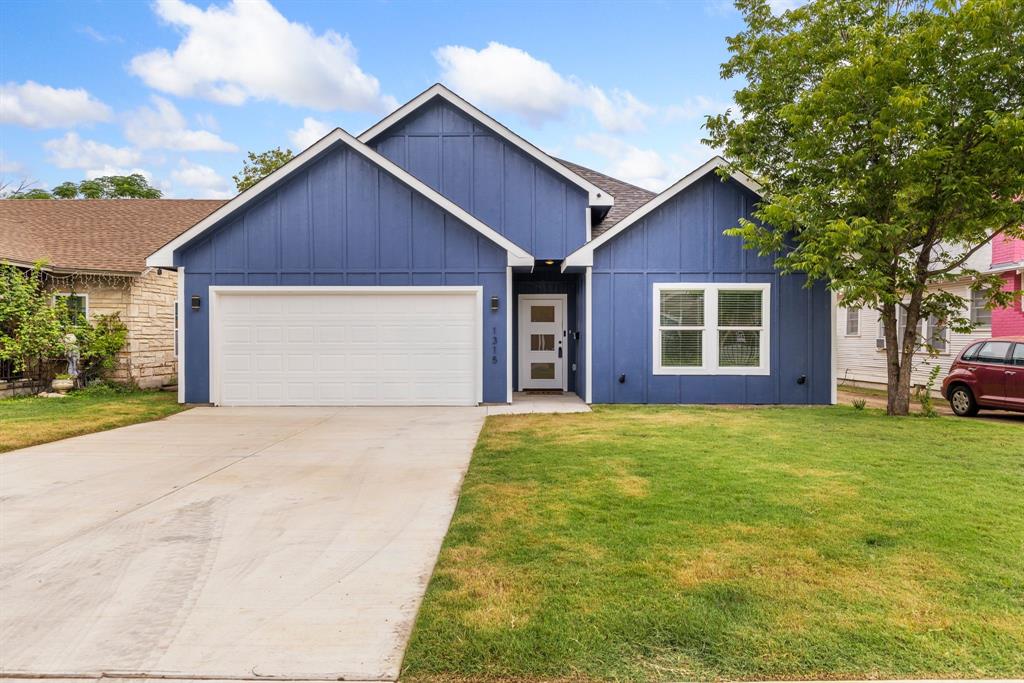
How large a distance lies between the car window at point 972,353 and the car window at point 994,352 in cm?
7

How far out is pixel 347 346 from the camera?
1255cm

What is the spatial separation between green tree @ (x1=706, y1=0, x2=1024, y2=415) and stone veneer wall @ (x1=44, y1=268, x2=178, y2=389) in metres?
14.4

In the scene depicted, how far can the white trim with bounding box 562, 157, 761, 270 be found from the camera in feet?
40.0

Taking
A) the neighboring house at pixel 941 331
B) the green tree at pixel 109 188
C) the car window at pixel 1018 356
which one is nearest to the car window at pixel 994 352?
the car window at pixel 1018 356

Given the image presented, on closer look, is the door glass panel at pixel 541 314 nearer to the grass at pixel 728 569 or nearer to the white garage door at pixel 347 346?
the white garage door at pixel 347 346

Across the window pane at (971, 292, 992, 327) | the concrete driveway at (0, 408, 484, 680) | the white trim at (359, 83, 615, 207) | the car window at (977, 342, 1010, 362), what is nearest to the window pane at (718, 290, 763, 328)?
the white trim at (359, 83, 615, 207)

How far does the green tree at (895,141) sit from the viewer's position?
30.5 feet

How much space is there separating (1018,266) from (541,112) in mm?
21508

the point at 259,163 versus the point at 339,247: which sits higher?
the point at 259,163

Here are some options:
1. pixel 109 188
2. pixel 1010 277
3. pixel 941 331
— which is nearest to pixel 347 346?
pixel 1010 277

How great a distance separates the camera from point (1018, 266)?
45.2 ft

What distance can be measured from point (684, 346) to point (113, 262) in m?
13.8

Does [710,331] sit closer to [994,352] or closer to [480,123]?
[994,352]

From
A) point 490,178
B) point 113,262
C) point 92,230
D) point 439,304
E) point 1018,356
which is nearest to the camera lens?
point 1018,356
